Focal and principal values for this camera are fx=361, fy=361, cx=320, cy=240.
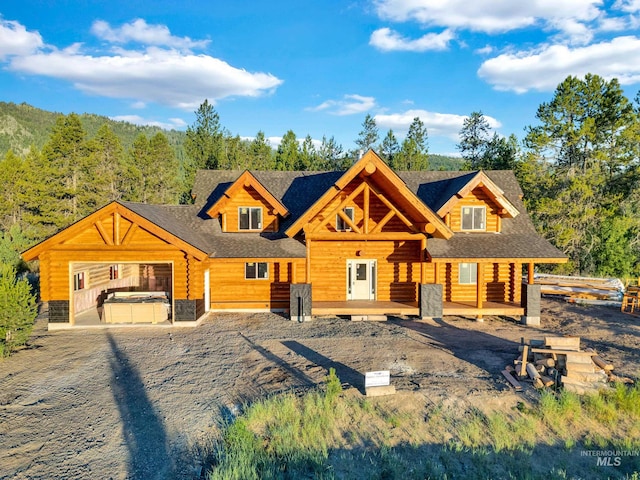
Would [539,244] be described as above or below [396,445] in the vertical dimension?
above

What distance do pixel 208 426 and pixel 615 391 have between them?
9193 mm

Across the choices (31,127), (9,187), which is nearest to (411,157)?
(9,187)

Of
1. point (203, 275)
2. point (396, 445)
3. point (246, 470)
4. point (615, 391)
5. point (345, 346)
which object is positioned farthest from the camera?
point (203, 275)

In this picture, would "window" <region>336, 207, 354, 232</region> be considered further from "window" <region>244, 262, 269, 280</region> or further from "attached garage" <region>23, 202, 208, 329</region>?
"attached garage" <region>23, 202, 208, 329</region>

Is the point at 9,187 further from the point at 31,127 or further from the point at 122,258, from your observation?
the point at 31,127

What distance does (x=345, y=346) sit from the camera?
38.9 ft

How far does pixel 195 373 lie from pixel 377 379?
15.9 ft

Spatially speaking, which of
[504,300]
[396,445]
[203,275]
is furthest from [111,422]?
[504,300]

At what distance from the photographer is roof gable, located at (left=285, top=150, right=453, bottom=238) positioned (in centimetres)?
1373

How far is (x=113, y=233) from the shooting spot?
44.4ft

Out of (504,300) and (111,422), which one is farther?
(504,300)

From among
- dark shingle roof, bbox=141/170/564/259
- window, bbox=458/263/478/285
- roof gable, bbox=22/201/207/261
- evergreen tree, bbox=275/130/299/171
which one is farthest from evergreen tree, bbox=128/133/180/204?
window, bbox=458/263/478/285

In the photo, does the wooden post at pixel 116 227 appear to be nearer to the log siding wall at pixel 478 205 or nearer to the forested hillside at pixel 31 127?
the log siding wall at pixel 478 205

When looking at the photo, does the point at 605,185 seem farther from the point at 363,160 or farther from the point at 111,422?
the point at 111,422
